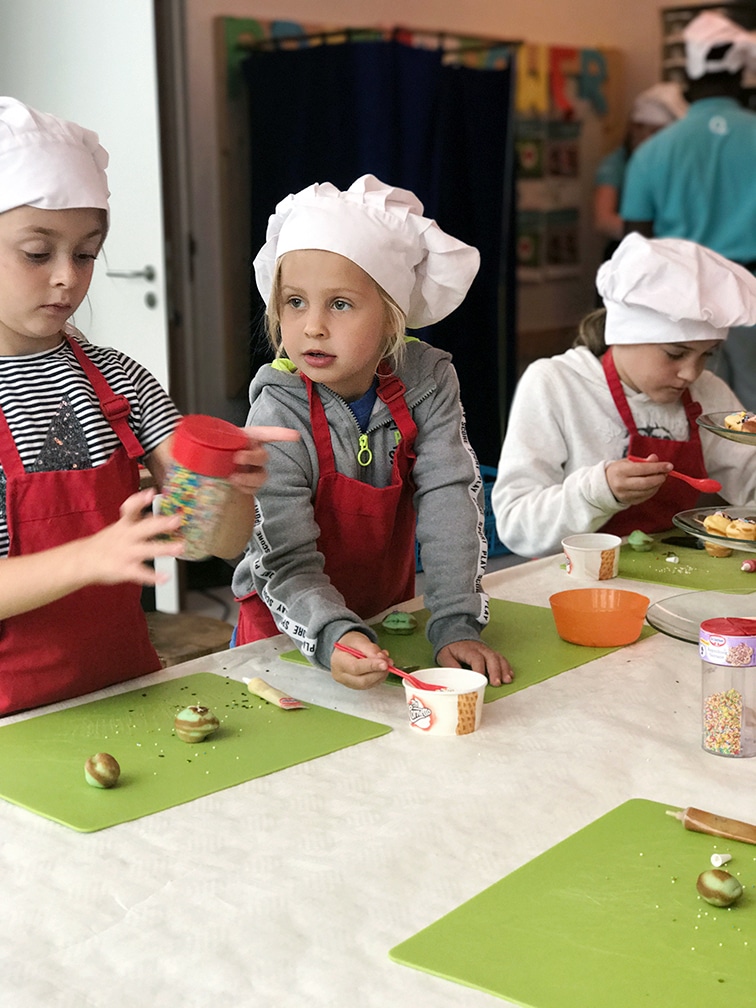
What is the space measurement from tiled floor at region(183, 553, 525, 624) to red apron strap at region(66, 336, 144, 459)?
2.37m

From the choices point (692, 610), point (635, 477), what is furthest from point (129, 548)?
point (635, 477)

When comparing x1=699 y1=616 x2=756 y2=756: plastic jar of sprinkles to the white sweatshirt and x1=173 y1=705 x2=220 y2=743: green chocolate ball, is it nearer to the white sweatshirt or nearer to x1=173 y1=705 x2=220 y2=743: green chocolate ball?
x1=173 y1=705 x2=220 y2=743: green chocolate ball

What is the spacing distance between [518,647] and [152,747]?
537 millimetres

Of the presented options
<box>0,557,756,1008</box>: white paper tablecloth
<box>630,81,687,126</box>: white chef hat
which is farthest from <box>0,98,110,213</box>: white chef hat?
<box>630,81,687,126</box>: white chef hat

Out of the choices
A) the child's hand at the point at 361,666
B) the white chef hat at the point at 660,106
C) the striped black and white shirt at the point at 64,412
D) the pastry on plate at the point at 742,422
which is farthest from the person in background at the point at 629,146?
the child's hand at the point at 361,666

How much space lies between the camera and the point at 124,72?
363cm

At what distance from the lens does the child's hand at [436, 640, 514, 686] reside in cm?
143

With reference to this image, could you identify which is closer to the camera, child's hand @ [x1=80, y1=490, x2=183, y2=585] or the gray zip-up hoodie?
child's hand @ [x1=80, y1=490, x2=183, y2=585]

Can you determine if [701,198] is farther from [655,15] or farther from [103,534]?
[103,534]

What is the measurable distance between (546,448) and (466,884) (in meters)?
1.35

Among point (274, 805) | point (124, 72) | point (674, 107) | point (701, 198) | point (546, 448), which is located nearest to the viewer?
point (274, 805)

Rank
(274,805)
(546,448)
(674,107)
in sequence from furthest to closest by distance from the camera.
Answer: (674,107)
(546,448)
(274,805)

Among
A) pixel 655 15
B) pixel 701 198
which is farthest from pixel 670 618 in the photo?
pixel 655 15

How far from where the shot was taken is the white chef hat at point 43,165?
1.37m
